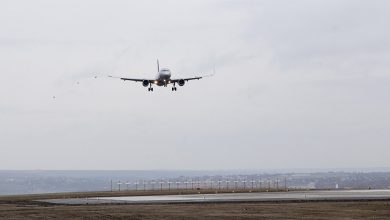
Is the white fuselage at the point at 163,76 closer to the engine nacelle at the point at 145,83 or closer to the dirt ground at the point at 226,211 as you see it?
the engine nacelle at the point at 145,83

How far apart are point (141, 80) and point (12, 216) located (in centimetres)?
6095

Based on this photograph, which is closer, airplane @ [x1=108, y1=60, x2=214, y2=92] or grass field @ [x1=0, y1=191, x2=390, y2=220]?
grass field @ [x1=0, y1=191, x2=390, y2=220]

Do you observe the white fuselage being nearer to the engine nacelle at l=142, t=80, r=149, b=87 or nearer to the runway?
the engine nacelle at l=142, t=80, r=149, b=87

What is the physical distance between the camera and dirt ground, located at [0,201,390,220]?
209ft

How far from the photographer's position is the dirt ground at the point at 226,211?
209 ft

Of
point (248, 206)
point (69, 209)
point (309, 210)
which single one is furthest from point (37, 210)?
point (309, 210)

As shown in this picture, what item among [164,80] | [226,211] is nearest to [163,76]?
[164,80]

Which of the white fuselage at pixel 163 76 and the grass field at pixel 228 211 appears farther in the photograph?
the white fuselage at pixel 163 76

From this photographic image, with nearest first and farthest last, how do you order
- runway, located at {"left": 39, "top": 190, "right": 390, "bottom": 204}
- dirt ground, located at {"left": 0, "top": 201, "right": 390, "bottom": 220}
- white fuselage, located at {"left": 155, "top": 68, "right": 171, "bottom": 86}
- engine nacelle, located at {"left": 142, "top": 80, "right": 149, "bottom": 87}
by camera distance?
dirt ground, located at {"left": 0, "top": 201, "right": 390, "bottom": 220}, runway, located at {"left": 39, "top": 190, "right": 390, "bottom": 204}, white fuselage, located at {"left": 155, "top": 68, "right": 171, "bottom": 86}, engine nacelle, located at {"left": 142, "top": 80, "right": 149, "bottom": 87}

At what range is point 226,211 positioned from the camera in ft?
228

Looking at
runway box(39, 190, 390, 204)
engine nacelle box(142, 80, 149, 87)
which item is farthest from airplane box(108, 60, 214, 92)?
runway box(39, 190, 390, 204)

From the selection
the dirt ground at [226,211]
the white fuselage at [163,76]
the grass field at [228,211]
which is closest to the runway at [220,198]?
the grass field at [228,211]

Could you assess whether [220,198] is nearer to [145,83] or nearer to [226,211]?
[226,211]

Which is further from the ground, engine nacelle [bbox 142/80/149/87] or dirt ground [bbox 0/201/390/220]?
engine nacelle [bbox 142/80/149/87]
